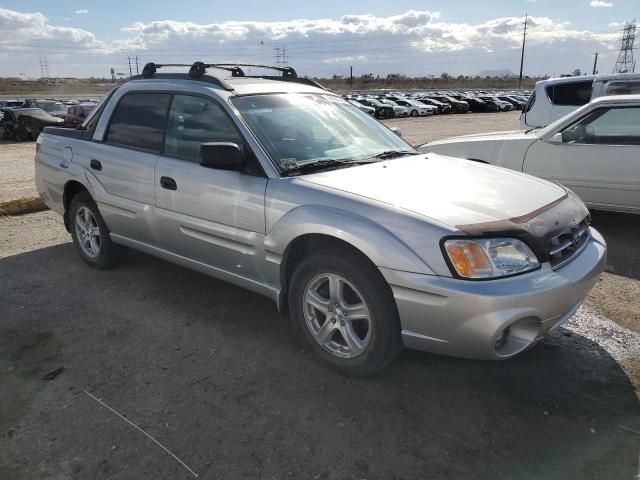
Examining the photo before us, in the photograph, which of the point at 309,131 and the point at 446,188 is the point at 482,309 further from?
the point at 309,131

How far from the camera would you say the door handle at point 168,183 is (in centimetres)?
383

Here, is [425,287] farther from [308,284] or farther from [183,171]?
[183,171]

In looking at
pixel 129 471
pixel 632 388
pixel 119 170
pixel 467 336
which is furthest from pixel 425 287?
pixel 119 170

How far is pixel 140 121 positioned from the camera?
4.30 meters

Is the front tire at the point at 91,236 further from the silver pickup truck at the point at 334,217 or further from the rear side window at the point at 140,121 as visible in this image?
the rear side window at the point at 140,121

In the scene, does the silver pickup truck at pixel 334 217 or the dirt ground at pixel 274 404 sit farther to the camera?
the silver pickup truck at pixel 334 217

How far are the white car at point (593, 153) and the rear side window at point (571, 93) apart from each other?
4.76 metres

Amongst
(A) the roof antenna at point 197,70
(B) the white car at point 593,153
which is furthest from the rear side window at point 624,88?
(A) the roof antenna at point 197,70

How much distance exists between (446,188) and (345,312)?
0.95 meters

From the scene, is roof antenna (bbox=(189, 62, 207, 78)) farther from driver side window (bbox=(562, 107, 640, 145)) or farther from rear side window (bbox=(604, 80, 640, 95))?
rear side window (bbox=(604, 80, 640, 95))

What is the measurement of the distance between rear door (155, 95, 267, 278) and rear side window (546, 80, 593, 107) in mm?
8943

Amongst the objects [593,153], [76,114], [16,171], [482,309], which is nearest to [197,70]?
[482,309]

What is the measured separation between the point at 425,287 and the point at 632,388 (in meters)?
1.41

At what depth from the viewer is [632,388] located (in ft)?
9.80
